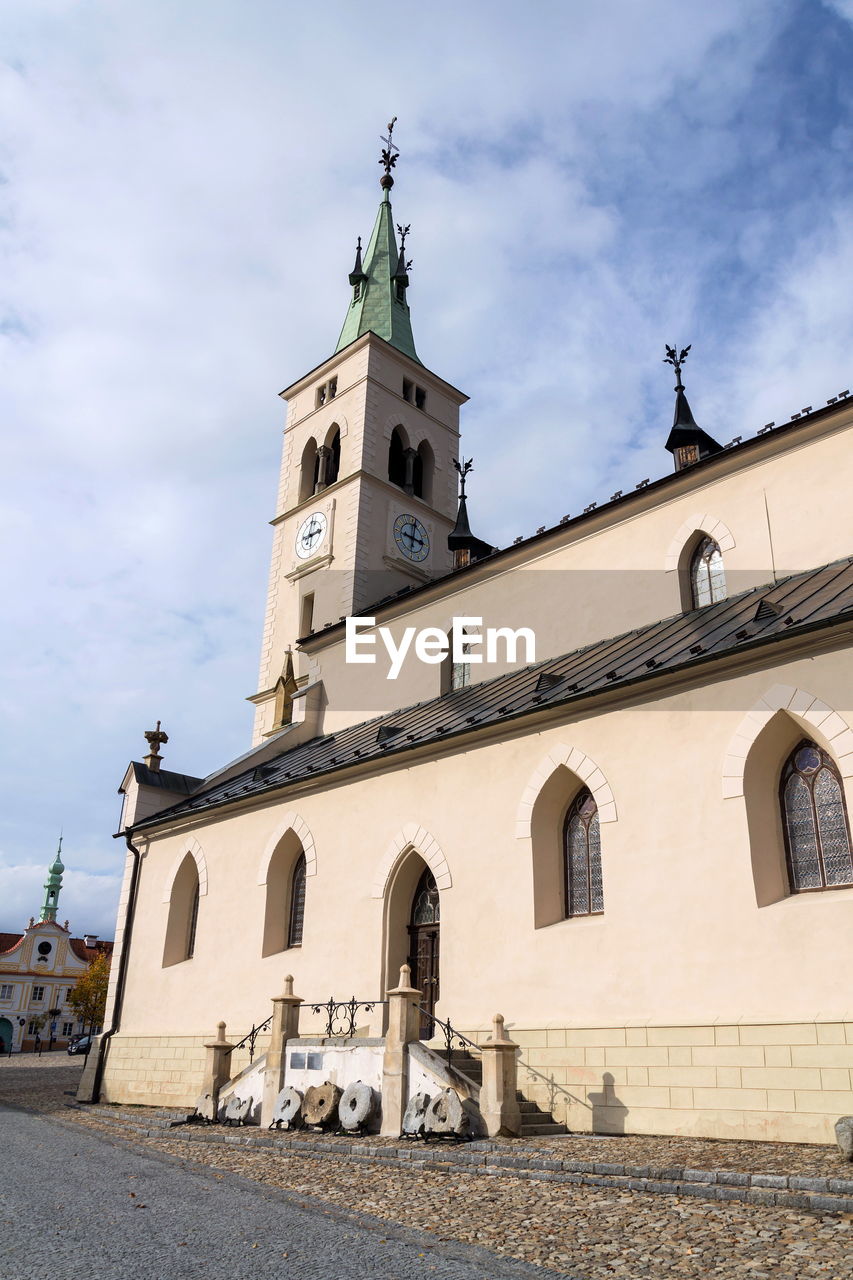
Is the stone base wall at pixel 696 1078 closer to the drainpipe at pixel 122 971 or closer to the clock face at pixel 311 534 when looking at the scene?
the drainpipe at pixel 122 971

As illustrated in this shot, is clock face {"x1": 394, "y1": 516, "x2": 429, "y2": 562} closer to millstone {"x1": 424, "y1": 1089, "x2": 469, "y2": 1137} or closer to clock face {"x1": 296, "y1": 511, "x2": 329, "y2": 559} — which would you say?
clock face {"x1": 296, "y1": 511, "x2": 329, "y2": 559}

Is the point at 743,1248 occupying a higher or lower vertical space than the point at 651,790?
lower

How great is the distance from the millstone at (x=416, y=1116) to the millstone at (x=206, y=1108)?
15.8ft

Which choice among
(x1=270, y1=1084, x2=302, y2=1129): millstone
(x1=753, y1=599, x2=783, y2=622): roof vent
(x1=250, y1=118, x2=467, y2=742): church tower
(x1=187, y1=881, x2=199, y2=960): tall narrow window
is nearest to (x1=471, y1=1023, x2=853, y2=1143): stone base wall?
(x1=270, y1=1084, x2=302, y2=1129): millstone

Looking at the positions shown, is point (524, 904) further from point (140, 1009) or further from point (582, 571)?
point (140, 1009)

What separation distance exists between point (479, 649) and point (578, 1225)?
1452 cm

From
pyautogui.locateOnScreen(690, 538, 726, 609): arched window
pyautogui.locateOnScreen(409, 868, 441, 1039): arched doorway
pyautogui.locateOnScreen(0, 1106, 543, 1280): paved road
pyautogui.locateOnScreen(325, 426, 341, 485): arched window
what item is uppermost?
pyautogui.locateOnScreen(325, 426, 341, 485): arched window

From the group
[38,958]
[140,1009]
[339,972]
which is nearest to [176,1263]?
[339,972]

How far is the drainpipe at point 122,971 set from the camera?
69.9 feet

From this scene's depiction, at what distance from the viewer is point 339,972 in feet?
54.3

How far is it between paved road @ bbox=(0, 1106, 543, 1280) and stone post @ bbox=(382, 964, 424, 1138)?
113 inches

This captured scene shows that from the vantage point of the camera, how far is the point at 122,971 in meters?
22.4

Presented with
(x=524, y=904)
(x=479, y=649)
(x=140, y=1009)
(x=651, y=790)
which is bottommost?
(x=140, y=1009)

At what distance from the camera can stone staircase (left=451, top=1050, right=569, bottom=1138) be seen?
39.0ft
